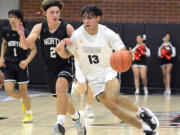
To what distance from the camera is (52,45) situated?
6434mm

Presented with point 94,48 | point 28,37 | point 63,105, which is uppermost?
point 28,37

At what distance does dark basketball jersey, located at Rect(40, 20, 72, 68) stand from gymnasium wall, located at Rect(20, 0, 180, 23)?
964 cm

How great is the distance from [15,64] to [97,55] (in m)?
2.89

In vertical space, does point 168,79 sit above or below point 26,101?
below

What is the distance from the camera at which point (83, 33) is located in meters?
5.86

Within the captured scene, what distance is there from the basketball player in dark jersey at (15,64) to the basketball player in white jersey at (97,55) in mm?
2108

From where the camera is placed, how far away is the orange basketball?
5355mm

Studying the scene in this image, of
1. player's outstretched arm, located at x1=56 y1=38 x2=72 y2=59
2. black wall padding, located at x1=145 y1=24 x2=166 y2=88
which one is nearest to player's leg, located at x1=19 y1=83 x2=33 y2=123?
player's outstretched arm, located at x1=56 y1=38 x2=72 y2=59


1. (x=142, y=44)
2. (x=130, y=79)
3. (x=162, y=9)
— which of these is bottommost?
(x=130, y=79)

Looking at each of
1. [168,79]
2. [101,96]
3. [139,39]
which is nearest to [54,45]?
[101,96]

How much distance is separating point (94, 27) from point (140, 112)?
3.86 feet

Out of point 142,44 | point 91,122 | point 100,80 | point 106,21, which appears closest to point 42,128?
point 91,122

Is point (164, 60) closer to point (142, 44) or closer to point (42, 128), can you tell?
point (142, 44)

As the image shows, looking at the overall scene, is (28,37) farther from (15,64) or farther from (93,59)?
→ (15,64)
